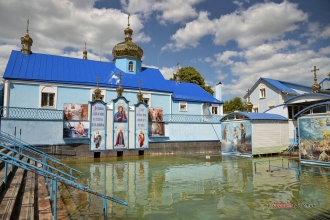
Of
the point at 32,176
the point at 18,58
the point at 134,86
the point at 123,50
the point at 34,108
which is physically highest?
the point at 123,50

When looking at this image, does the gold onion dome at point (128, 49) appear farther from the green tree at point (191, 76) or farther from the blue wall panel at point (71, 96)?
the green tree at point (191, 76)

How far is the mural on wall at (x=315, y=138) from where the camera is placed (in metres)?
14.5

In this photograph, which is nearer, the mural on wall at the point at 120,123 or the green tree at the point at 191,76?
the mural on wall at the point at 120,123

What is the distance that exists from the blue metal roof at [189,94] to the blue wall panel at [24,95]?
1316cm

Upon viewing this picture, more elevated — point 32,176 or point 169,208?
point 32,176

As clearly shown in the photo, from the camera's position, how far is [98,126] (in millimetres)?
18891

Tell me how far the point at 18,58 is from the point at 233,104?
124ft

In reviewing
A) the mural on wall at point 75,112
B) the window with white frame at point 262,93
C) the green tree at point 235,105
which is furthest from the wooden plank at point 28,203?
the green tree at point 235,105

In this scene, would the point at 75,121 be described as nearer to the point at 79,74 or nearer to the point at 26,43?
the point at 79,74

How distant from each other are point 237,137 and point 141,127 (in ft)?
28.4

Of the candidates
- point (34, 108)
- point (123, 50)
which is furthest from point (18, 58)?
point (123, 50)

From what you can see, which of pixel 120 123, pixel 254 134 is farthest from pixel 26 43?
pixel 254 134

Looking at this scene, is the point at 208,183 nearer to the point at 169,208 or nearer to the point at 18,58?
the point at 169,208

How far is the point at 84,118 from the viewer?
744 inches
